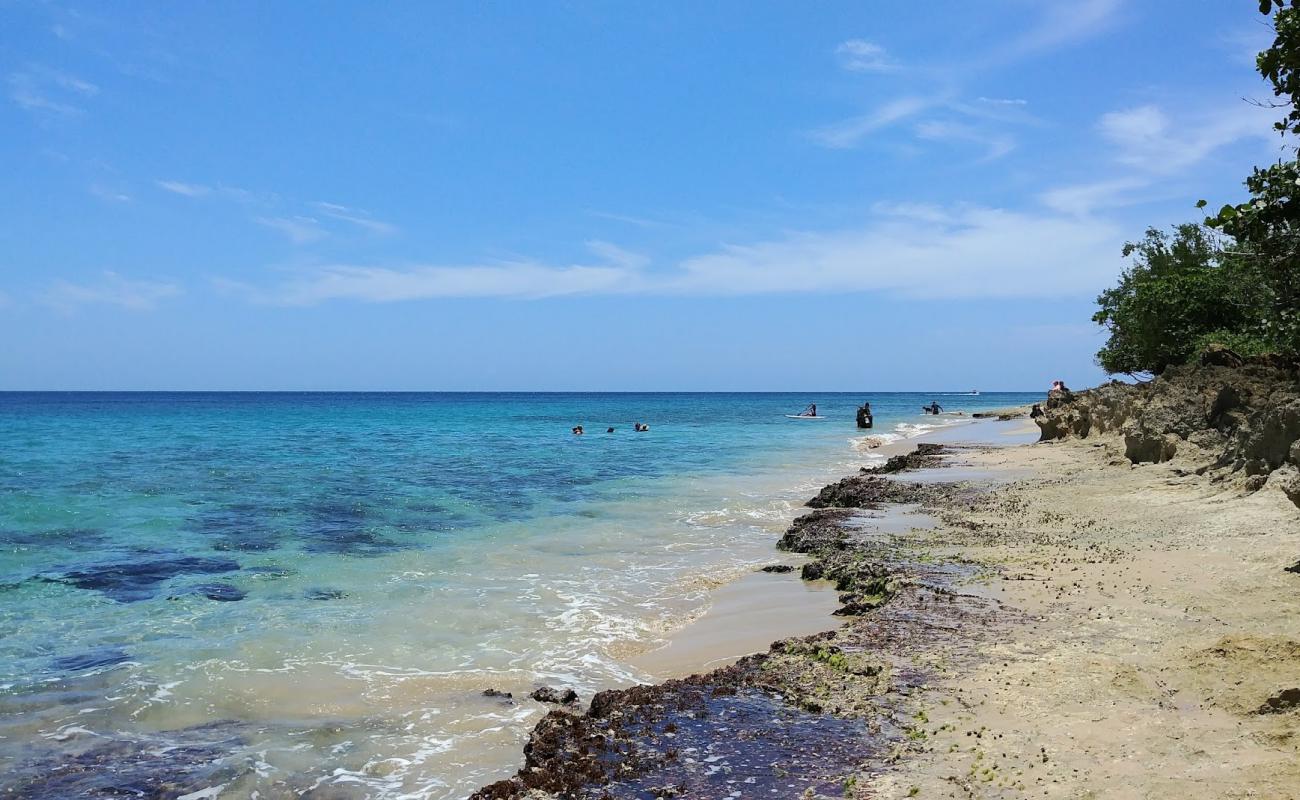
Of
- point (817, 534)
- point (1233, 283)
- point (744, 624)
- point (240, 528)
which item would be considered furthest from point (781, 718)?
point (1233, 283)

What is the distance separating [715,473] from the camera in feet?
89.8

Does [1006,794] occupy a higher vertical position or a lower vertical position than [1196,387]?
lower

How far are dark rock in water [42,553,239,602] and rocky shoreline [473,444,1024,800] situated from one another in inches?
322

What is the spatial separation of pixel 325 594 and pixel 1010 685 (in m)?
8.95

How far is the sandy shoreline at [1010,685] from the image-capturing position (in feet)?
16.0

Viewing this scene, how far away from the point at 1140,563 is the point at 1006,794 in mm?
5833

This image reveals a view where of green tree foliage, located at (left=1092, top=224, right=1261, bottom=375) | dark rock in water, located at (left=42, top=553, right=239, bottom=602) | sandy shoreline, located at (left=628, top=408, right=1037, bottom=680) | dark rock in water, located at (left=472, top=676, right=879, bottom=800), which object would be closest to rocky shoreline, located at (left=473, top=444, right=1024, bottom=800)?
dark rock in water, located at (left=472, top=676, right=879, bottom=800)

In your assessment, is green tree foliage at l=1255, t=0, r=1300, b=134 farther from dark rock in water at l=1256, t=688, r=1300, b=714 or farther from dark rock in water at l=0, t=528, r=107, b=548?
dark rock in water at l=0, t=528, r=107, b=548

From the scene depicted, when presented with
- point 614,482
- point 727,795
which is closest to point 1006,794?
point 727,795

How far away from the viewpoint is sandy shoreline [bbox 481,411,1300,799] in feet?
16.0

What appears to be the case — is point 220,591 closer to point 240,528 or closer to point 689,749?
point 240,528

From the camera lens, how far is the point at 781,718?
19.7ft

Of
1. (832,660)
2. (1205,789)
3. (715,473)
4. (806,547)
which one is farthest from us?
(715,473)

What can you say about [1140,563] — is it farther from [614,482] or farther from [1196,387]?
[614,482]
